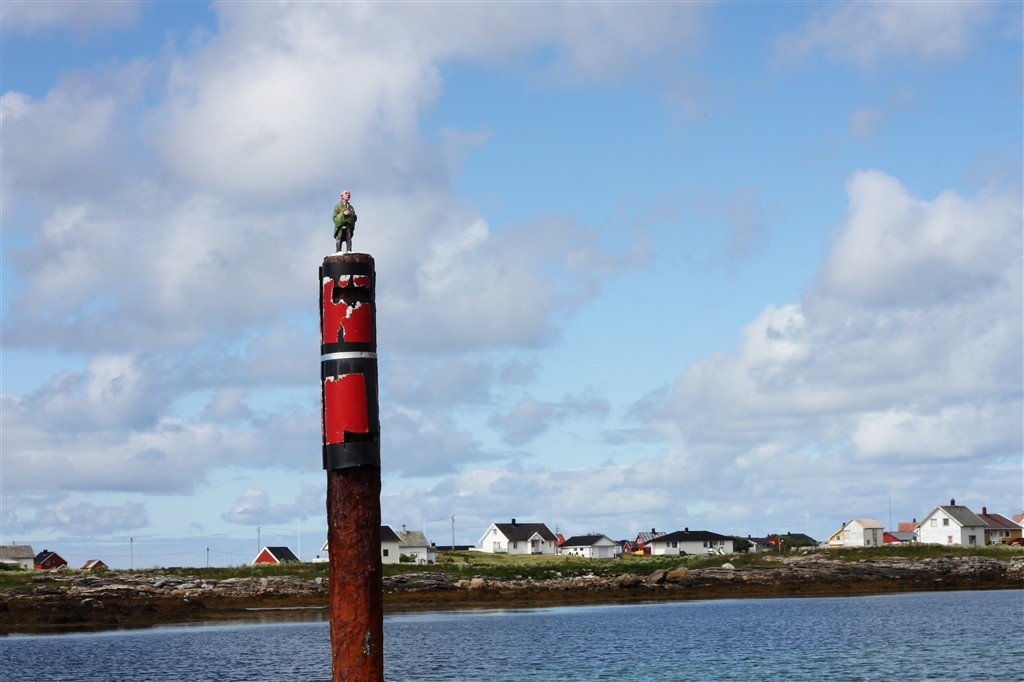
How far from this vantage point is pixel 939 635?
254ft

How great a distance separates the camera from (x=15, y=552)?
184m

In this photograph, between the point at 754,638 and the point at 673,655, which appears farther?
the point at 754,638

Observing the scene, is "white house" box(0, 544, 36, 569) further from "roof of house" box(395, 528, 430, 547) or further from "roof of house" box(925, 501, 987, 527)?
"roof of house" box(925, 501, 987, 527)

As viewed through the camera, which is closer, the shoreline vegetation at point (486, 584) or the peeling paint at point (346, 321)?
the peeling paint at point (346, 321)

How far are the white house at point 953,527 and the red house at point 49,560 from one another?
5455 inches

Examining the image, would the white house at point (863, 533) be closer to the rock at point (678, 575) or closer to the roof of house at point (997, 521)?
the roof of house at point (997, 521)

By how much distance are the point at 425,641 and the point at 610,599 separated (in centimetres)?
4561

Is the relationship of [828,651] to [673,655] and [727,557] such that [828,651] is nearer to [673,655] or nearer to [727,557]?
[673,655]

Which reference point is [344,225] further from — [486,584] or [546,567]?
[546,567]

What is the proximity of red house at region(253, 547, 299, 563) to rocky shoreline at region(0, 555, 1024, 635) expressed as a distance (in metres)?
50.7

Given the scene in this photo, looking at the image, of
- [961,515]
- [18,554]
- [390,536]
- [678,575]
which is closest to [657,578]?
[678,575]

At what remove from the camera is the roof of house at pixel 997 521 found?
612 ft

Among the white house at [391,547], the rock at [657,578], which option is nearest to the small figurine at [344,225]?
the rock at [657,578]

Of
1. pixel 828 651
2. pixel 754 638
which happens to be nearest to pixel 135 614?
pixel 754 638
